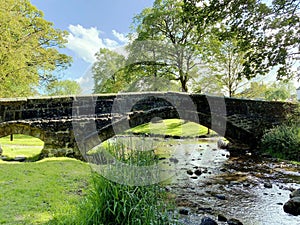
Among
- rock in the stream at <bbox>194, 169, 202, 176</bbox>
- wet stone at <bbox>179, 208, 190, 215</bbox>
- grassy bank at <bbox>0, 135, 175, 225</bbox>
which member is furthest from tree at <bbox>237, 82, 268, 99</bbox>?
grassy bank at <bbox>0, 135, 175, 225</bbox>

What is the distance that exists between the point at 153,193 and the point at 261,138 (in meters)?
9.13

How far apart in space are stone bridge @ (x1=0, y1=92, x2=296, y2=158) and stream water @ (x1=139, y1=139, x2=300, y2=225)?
1643 mm

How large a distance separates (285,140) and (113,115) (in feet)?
19.9

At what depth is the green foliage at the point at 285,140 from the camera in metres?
8.76

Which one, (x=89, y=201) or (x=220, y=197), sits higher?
(x=89, y=201)

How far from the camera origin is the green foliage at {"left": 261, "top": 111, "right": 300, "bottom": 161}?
8.76m

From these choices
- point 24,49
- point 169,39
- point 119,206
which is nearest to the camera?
point 119,206

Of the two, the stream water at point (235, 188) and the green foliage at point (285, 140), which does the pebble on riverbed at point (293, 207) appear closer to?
the stream water at point (235, 188)

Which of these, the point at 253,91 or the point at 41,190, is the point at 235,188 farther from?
the point at 253,91

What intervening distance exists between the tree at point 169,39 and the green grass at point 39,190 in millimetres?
13277

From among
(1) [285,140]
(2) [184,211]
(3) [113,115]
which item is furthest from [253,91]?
(2) [184,211]

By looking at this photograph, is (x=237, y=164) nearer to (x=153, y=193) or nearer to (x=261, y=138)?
(x=261, y=138)

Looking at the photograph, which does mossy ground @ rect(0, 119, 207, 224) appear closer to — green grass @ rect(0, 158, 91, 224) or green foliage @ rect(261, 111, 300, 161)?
green grass @ rect(0, 158, 91, 224)

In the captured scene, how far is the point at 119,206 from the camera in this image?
8.43 feet
